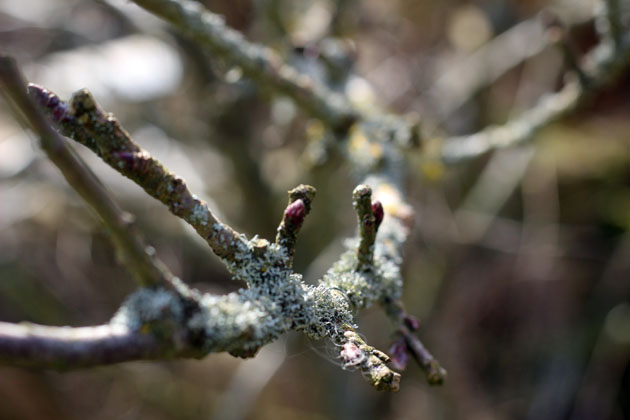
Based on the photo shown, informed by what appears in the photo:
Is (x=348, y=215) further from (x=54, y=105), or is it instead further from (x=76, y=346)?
(x=76, y=346)

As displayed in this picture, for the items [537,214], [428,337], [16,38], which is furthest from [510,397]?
[16,38]

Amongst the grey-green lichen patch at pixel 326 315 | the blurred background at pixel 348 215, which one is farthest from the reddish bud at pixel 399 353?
the blurred background at pixel 348 215

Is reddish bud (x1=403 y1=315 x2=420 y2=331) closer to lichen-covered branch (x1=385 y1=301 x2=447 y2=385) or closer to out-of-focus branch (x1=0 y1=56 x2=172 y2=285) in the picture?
lichen-covered branch (x1=385 y1=301 x2=447 y2=385)

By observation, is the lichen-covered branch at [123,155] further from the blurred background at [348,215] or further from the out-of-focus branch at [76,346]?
the blurred background at [348,215]

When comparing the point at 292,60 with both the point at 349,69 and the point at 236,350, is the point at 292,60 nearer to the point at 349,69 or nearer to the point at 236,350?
→ the point at 349,69

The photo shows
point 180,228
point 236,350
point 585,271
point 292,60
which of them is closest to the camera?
point 236,350

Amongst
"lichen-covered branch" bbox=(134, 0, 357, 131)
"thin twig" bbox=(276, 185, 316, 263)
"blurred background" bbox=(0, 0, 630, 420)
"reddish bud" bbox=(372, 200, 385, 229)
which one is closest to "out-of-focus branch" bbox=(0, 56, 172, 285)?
"thin twig" bbox=(276, 185, 316, 263)
